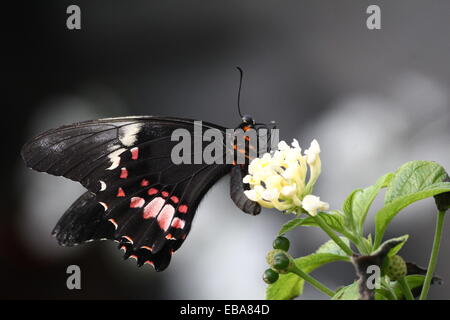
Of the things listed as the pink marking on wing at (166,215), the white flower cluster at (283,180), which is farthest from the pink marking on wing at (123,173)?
the white flower cluster at (283,180)

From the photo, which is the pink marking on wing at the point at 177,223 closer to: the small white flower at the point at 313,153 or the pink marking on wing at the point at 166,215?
the pink marking on wing at the point at 166,215

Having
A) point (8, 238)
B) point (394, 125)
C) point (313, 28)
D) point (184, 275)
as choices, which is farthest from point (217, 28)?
point (8, 238)

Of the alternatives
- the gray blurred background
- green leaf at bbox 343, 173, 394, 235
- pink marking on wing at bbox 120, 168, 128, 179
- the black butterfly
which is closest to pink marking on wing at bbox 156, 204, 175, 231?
the black butterfly

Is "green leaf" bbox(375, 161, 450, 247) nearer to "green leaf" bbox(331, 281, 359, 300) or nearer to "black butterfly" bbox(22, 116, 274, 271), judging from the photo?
"green leaf" bbox(331, 281, 359, 300)

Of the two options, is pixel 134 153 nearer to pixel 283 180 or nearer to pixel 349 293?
pixel 283 180
